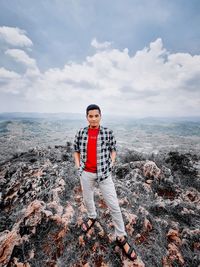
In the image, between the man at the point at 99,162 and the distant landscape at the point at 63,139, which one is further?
→ the distant landscape at the point at 63,139

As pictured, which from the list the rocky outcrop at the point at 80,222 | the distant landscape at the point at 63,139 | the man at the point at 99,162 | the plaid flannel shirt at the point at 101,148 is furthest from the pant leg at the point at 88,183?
the distant landscape at the point at 63,139

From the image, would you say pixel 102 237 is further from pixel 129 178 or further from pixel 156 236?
pixel 129 178

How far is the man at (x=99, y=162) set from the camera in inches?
109

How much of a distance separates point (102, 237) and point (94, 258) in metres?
0.39

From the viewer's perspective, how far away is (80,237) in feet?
10.0

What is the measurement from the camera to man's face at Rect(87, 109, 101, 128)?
2768 millimetres

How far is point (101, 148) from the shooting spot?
2.80 metres

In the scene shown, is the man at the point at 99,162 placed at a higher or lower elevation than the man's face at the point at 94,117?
lower

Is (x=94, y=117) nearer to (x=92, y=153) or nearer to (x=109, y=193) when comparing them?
(x=92, y=153)

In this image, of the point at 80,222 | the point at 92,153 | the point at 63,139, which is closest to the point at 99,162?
the point at 92,153

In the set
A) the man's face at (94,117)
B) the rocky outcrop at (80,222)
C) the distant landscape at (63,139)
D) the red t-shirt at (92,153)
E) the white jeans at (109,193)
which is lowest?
the distant landscape at (63,139)

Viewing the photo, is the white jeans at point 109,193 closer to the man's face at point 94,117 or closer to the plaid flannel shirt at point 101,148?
the plaid flannel shirt at point 101,148

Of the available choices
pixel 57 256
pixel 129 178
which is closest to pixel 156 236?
pixel 57 256

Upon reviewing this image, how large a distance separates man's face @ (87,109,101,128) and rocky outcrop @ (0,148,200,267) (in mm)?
2125
